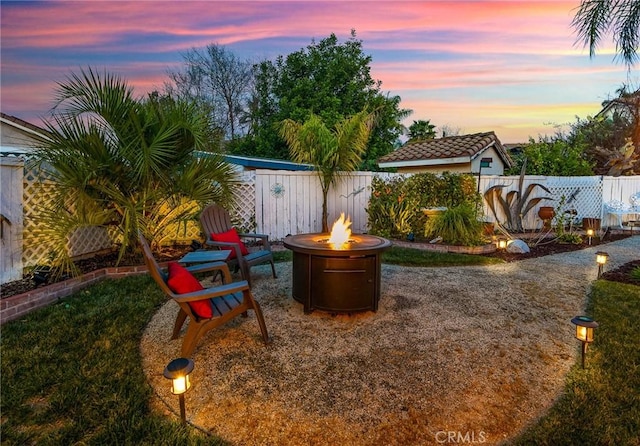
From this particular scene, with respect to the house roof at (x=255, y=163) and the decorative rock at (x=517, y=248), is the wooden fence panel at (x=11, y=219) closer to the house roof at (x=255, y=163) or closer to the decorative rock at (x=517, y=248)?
the house roof at (x=255, y=163)

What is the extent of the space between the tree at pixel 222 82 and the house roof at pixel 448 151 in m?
11.7

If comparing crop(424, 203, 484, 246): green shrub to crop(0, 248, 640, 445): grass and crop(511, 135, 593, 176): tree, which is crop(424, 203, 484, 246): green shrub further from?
crop(511, 135, 593, 176): tree

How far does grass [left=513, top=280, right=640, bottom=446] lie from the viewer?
6.22 feet

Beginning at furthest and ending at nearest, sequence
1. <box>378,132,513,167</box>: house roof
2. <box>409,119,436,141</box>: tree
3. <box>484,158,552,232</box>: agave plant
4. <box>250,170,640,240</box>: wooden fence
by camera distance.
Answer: <box>409,119,436,141</box>: tree, <box>378,132,513,167</box>: house roof, <box>484,158,552,232</box>: agave plant, <box>250,170,640,240</box>: wooden fence

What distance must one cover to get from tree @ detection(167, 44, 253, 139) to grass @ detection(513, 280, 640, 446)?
1982cm

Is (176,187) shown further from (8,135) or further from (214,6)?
(8,135)

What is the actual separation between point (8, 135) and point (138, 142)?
736 centimetres

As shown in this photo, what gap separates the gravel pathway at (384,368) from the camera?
2012 mm

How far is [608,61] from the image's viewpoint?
206 inches

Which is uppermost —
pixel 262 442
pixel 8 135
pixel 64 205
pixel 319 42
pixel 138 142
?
pixel 319 42

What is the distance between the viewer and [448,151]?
→ 419 inches

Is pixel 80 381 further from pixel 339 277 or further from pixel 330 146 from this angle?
pixel 330 146

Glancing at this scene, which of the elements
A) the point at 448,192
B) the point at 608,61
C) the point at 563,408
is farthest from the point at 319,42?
the point at 563,408

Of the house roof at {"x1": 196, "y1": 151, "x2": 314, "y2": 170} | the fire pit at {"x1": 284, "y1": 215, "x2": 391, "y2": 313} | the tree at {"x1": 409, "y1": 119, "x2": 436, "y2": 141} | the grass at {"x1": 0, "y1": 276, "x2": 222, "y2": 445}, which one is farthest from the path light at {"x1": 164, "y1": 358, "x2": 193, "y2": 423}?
the tree at {"x1": 409, "y1": 119, "x2": 436, "y2": 141}
